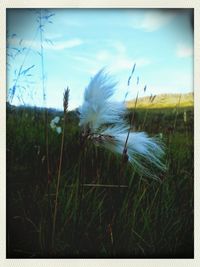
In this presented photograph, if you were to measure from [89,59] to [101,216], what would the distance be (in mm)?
713

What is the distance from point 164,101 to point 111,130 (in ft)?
0.90

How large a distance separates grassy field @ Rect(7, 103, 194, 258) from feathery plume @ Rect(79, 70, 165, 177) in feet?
0.12

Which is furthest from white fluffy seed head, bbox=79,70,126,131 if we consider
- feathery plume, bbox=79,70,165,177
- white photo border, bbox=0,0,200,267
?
white photo border, bbox=0,0,200,267

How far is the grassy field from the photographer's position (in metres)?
3.50

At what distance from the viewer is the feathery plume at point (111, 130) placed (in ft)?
11.5

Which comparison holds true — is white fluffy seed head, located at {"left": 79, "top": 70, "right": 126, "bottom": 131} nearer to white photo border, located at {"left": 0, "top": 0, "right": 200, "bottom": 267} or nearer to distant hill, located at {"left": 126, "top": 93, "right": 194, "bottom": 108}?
distant hill, located at {"left": 126, "top": 93, "right": 194, "bottom": 108}

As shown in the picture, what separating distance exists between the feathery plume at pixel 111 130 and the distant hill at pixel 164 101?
0.08 m

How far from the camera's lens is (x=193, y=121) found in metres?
3.52

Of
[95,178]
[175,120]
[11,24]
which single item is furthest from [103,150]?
[11,24]

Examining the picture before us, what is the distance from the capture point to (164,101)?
3508 millimetres

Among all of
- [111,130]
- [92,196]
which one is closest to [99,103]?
[111,130]
